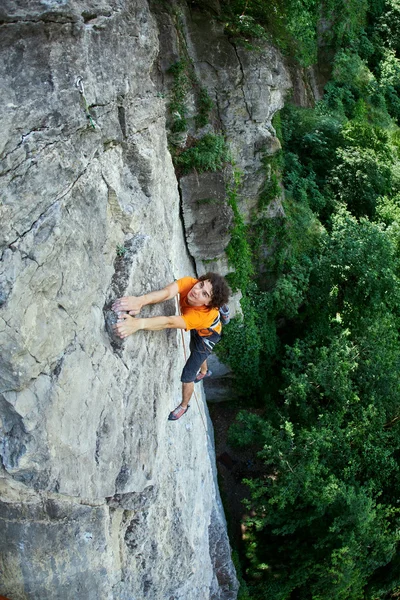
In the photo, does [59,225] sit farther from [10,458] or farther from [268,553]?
[268,553]

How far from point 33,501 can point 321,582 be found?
7560mm

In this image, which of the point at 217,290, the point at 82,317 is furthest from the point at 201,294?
the point at 82,317

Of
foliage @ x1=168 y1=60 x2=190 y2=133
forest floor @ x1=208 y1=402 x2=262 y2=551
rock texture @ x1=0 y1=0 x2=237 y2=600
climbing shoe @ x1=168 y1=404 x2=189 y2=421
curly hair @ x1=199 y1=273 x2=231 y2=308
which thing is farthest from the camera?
forest floor @ x1=208 y1=402 x2=262 y2=551

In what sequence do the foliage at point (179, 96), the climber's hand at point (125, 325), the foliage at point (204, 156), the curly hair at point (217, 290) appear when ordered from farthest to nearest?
the foliage at point (204, 156), the foliage at point (179, 96), the curly hair at point (217, 290), the climber's hand at point (125, 325)

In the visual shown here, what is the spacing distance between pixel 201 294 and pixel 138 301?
2.70 ft

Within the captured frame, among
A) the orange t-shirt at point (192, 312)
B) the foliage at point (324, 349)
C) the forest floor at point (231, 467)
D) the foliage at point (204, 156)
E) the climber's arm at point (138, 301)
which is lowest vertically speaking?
the forest floor at point (231, 467)

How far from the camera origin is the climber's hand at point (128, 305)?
4.83 m

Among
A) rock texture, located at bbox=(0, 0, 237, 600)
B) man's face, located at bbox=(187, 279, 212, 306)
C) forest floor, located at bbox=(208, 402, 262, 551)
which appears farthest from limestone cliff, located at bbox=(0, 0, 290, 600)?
forest floor, located at bbox=(208, 402, 262, 551)

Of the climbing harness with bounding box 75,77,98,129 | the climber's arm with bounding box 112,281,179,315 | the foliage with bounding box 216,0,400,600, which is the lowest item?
the foliage with bounding box 216,0,400,600

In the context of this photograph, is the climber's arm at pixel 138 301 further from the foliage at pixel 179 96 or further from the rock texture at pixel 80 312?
the foliage at pixel 179 96

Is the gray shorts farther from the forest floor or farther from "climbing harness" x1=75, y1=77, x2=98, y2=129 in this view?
the forest floor

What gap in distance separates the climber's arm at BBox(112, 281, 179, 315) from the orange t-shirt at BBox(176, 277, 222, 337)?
311 millimetres

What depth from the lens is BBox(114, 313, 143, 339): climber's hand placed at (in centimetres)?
482

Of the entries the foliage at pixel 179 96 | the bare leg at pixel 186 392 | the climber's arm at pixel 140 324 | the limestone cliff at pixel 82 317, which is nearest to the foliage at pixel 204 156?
the foliage at pixel 179 96
